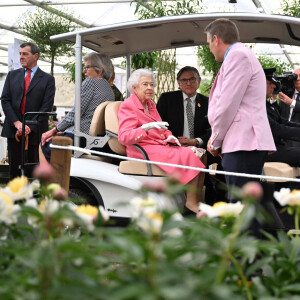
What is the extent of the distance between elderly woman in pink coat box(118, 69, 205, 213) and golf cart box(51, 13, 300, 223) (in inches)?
4.2

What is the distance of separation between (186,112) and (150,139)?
0.90 metres

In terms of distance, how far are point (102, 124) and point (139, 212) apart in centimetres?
404

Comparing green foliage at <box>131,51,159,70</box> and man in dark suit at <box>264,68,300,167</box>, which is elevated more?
green foliage at <box>131,51,159,70</box>

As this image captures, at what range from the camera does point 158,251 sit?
1097 millimetres

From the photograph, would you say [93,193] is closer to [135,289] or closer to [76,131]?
[76,131]

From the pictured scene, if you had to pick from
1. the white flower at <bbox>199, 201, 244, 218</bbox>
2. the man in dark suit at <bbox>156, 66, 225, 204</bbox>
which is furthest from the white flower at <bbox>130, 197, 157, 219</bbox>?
the man in dark suit at <bbox>156, 66, 225, 204</bbox>

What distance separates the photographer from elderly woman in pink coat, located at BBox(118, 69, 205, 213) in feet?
16.2

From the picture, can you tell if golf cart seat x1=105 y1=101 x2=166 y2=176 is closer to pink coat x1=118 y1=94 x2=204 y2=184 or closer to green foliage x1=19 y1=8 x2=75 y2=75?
pink coat x1=118 y1=94 x2=204 y2=184

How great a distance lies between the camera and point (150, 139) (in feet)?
16.8

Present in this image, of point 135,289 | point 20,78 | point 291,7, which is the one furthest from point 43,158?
point 291,7

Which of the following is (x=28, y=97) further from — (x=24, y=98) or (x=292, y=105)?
(x=292, y=105)

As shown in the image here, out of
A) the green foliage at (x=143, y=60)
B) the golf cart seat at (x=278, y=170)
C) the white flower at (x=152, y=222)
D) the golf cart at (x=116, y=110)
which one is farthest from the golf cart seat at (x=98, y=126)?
the white flower at (x=152, y=222)

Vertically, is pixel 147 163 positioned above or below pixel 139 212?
below

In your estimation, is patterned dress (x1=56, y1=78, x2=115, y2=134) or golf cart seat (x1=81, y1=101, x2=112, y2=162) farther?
patterned dress (x1=56, y1=78, x2=115, y2=134)
